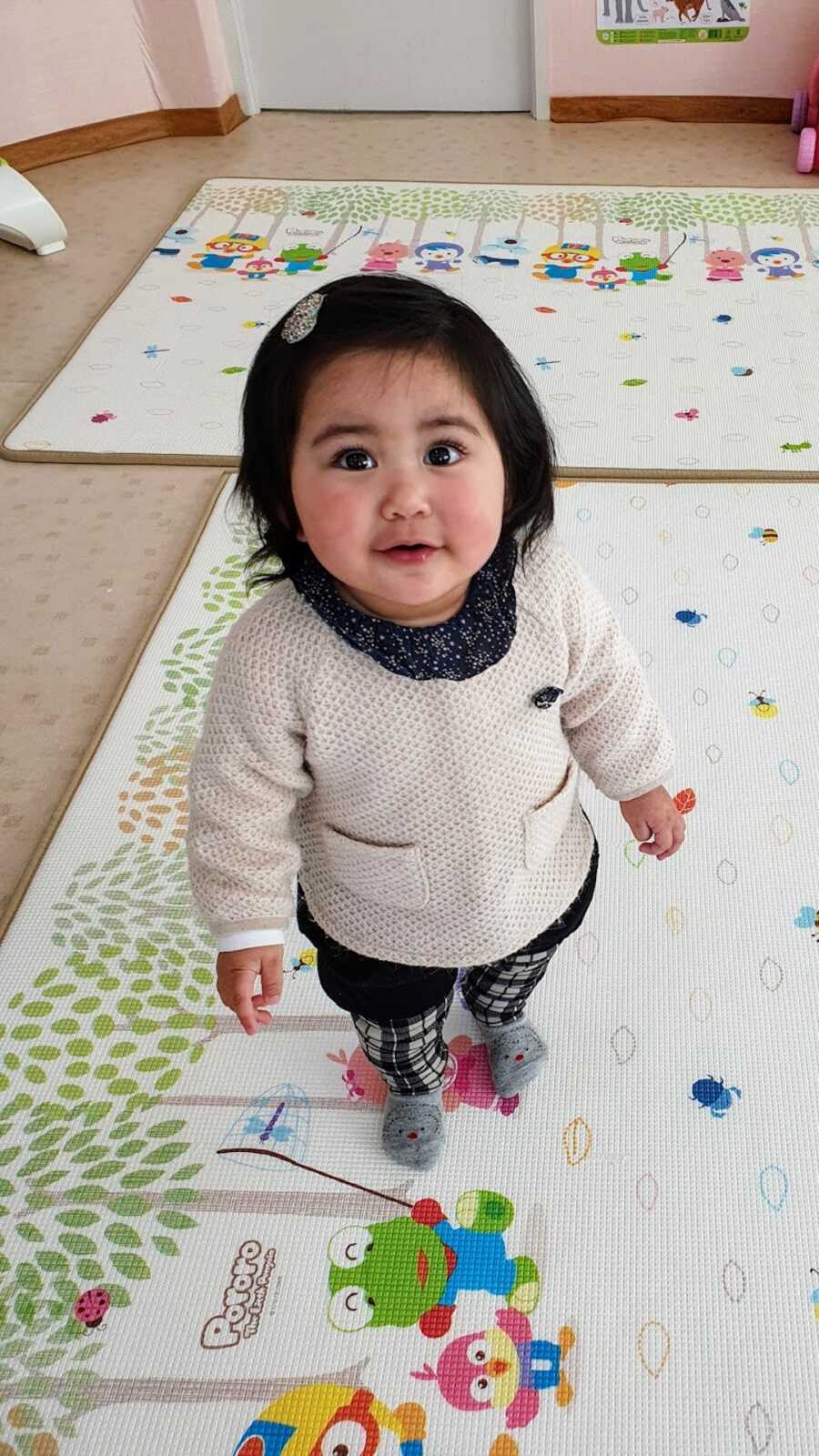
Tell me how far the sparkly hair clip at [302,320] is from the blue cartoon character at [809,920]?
78 centimetres

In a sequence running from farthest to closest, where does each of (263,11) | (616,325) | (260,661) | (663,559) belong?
(263,11), (616,325), (663,559), (260,661)

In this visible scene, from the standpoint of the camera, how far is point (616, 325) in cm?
206

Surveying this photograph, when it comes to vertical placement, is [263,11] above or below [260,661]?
below

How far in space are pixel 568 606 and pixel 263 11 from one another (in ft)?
9.62

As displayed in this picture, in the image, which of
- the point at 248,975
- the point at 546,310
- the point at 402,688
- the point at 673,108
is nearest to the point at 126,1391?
the point at 248,975

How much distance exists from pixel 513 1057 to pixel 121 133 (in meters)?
2.88

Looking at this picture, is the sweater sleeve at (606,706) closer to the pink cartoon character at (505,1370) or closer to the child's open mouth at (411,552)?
the child's open mouth at (411,552)

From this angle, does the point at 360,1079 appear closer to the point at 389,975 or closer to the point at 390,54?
the point at 389,975

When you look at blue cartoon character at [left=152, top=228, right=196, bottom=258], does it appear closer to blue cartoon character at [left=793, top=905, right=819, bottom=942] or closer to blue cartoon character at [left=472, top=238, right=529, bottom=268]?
blue cartoon character at [left=472, top=238, right=529, bottom=268]

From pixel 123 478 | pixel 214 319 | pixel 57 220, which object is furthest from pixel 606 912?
pixel 57 220

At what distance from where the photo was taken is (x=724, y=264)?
7.32 feet

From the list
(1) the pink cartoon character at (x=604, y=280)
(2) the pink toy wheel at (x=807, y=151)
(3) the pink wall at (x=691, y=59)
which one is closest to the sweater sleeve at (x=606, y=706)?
(1) the pink cartoon character at (x=604, y=280)

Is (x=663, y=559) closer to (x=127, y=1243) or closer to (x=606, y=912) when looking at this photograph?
(x=606, y=912)

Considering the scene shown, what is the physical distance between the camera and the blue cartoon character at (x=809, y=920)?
1.09 m
